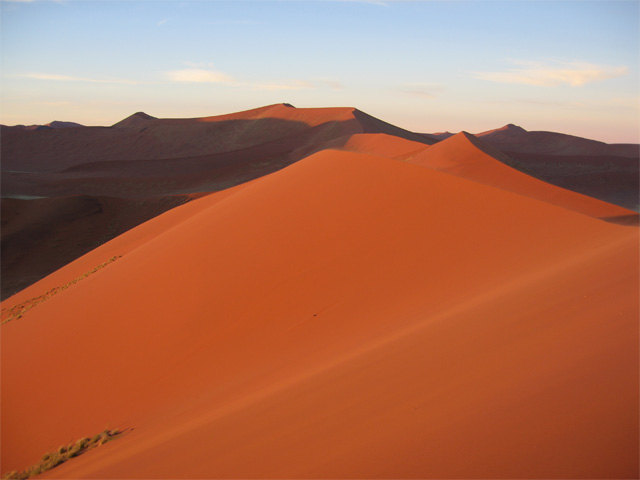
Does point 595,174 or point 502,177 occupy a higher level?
point 595,174

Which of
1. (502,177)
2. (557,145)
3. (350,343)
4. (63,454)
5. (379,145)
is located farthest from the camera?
(557,145)

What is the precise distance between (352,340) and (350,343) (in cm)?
10

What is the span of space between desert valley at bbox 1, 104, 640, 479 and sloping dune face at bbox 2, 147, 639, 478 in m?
0.02

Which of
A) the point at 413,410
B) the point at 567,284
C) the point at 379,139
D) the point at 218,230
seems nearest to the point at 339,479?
the point at 413,410

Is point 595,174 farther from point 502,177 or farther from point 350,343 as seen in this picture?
point 350,343

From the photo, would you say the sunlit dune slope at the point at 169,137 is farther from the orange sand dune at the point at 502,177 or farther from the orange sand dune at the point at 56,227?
the orange sand dune at the point at 502,177

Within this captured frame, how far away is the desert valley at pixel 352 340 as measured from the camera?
3.18 m

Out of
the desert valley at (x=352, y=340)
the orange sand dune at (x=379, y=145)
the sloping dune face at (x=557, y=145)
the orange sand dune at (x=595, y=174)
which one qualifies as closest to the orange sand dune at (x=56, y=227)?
the desert valley at (x=352, y=340)

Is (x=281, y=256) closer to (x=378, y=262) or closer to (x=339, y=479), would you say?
(x=378, y=262)

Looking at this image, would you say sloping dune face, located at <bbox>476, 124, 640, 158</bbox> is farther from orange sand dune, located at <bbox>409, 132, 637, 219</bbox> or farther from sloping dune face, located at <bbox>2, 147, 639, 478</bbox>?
sloping dune face, located at <bbox>2, 147, 639, 478</bbox>

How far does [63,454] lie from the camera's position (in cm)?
566

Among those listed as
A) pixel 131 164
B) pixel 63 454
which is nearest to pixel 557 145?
pixel 131 164

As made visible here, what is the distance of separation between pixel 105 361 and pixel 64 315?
295cm

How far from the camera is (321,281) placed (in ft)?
25.5
